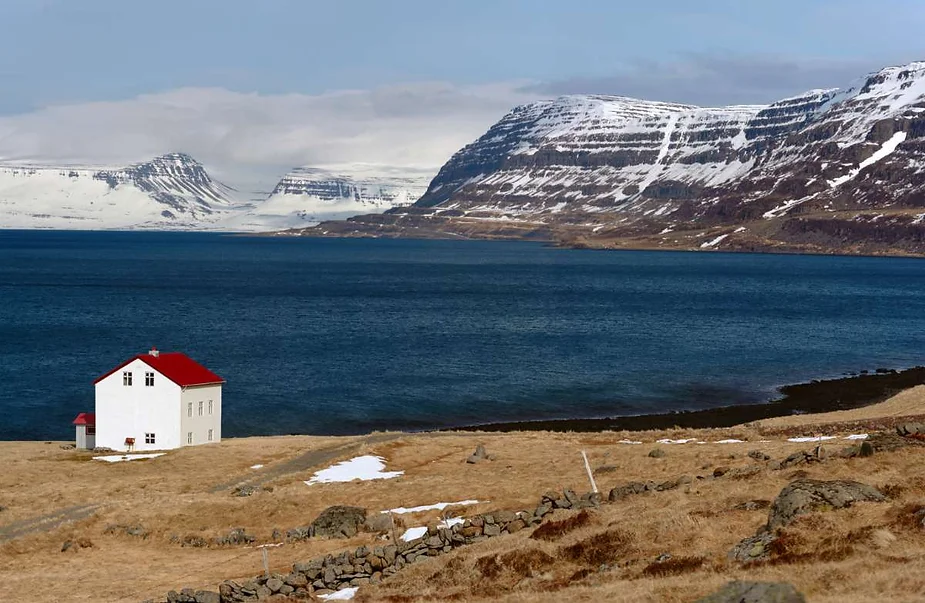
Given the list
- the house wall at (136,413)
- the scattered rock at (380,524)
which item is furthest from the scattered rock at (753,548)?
the house wall at (136,413)

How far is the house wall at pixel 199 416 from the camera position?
63.8m

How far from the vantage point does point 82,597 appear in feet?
113

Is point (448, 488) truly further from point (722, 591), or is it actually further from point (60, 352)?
point (60, 352)

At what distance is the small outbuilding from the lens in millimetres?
64750

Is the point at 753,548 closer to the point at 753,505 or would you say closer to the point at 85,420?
the point at 753,505

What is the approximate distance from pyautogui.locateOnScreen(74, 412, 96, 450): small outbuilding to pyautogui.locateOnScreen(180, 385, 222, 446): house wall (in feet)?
18.5

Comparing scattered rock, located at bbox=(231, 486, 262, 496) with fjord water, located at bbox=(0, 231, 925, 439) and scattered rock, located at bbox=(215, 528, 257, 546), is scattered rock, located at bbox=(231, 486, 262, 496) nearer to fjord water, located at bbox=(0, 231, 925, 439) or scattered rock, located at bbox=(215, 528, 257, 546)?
scattered rock, located at bbox=(215, 528, 257, 546)

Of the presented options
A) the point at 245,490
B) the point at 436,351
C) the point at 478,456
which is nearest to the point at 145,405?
the point at 245,490

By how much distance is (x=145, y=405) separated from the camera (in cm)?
6353

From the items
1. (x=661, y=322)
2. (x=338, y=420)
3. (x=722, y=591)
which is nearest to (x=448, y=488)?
(x=722, y=591)

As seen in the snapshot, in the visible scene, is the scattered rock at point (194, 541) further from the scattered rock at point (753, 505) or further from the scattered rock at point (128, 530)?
the scattered rock at point (753, 505)

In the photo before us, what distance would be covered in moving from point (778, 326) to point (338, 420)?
86643 millimetres

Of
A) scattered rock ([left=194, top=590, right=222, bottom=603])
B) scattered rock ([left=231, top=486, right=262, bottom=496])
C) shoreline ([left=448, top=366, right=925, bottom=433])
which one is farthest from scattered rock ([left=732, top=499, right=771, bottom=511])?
shoreline ([left=448, top=366, right=925, bottom=433])

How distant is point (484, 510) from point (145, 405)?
29.3m
